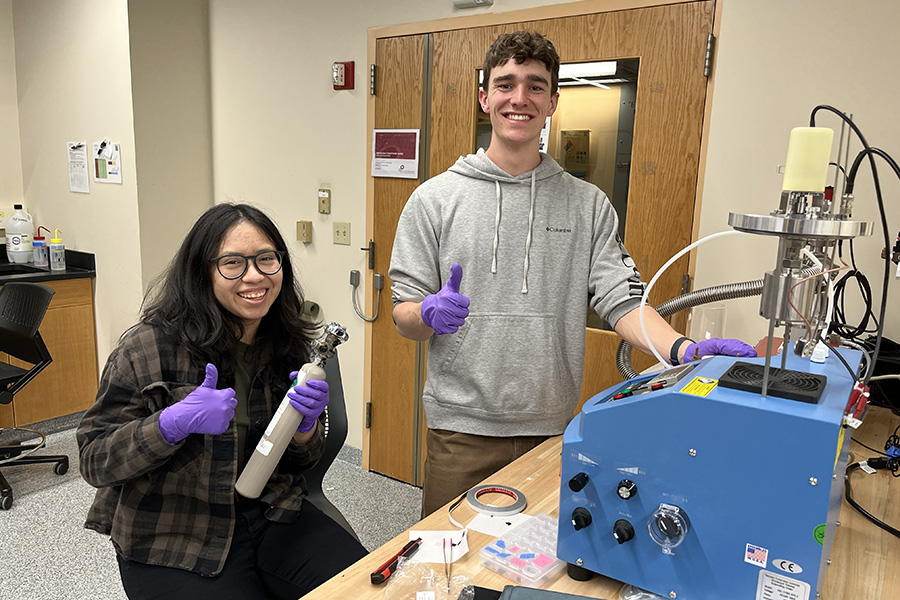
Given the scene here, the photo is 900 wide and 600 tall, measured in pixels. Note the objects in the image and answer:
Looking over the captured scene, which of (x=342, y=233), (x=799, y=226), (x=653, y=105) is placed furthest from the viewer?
(x=342, y=233)

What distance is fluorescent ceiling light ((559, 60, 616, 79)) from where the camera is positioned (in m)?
2.34

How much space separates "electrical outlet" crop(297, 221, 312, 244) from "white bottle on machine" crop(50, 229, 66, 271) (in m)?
1.56

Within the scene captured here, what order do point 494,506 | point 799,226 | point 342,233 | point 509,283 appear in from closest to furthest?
point 799,226 → point 494,506 → point 509,283 → point 342,233

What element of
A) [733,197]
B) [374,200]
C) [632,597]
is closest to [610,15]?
[733,197]

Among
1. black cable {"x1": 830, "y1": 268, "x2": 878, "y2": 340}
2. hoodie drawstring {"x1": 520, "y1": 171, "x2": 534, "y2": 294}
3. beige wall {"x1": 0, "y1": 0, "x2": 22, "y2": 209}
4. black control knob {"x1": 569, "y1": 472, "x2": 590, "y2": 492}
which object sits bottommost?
black control knob {"x1": 569, "y1": 472, "x2": 590, "y2": 492}

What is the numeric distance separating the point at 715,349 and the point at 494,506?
563 mm

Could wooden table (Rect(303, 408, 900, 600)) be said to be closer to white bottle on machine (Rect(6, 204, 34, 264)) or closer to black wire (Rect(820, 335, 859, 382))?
black wire (Rect(820, 335, 859, 382))

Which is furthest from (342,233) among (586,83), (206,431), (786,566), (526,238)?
(786,566)

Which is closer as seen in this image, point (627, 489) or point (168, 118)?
point (627, 489)

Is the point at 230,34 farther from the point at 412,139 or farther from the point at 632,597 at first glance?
the point at 632,597

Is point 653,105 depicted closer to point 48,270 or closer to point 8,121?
point 48,270

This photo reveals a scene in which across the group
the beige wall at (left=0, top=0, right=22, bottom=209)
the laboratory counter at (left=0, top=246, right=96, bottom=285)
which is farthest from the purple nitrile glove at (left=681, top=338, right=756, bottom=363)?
the beige wall at (left=0, top=0, right=22, bottom=209)

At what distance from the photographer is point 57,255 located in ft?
12.2

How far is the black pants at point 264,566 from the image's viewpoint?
1.35 metres
